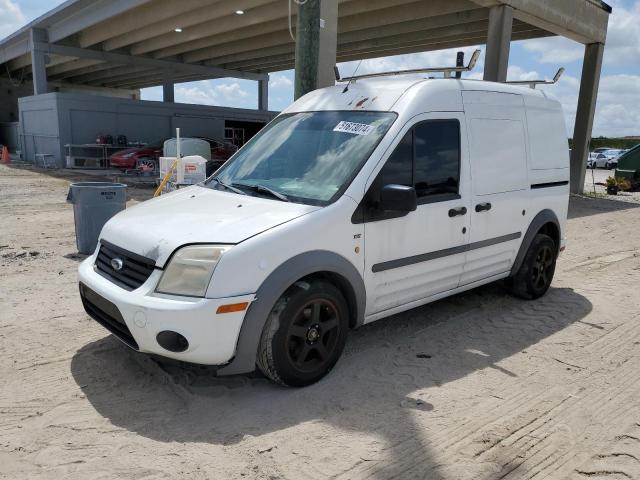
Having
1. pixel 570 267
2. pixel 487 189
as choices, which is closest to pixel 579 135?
pixel 570 267

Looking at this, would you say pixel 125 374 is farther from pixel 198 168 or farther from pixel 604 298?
pixel 198 168

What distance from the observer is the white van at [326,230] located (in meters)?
Answer: 3.01

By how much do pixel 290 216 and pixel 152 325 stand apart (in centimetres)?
105

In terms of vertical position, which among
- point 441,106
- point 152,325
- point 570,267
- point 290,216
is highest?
point 441,106

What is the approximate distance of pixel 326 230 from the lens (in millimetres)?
3330

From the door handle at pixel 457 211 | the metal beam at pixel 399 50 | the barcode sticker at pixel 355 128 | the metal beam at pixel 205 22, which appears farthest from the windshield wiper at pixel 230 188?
the metal beam at pixel 399 50

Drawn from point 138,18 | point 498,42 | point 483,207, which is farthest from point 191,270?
point 138,18

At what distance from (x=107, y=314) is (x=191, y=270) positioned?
77 centimetres

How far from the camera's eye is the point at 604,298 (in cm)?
564

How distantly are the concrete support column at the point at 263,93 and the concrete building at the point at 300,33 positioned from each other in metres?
1.87

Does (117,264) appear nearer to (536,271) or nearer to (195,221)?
(195,221)

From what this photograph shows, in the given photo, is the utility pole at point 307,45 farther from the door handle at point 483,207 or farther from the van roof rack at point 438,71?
the door handle at point 483,207

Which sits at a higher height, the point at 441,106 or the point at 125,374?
the point at 441,106

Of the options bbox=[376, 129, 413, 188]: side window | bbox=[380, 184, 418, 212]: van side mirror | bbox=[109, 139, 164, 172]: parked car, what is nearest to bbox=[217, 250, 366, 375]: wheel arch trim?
bbox=[380, 184, 418, 212]: van side mirror
